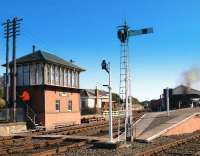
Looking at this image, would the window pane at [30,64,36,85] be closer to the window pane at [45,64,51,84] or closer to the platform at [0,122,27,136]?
the window pane at [45,64,51,84]

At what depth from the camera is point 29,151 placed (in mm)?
19812

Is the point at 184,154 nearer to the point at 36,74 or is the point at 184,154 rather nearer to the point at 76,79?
the point at 36,74

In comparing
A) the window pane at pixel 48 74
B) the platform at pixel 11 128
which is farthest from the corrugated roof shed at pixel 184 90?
the platform at pixel 11 128

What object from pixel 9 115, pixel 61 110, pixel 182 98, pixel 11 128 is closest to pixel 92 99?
pixel 182 98

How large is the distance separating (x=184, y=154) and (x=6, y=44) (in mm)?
29254

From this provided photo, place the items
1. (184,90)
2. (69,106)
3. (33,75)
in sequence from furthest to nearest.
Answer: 1. (184,90)
2. (69,106)
3. (33,75)

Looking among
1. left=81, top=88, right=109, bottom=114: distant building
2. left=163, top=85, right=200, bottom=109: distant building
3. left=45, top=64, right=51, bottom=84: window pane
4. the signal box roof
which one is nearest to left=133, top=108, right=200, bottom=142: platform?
left=45, top=64, right=51, bottom=84: window pane

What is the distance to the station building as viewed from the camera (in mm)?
37344

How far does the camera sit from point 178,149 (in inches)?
799

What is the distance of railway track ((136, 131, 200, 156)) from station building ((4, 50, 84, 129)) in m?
16.7

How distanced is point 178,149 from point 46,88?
1983 cm

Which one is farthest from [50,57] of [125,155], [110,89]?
[125,155]

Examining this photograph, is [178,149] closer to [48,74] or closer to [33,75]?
[48,74]

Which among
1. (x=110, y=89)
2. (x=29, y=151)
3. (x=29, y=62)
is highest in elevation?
(x=29, y=62)
